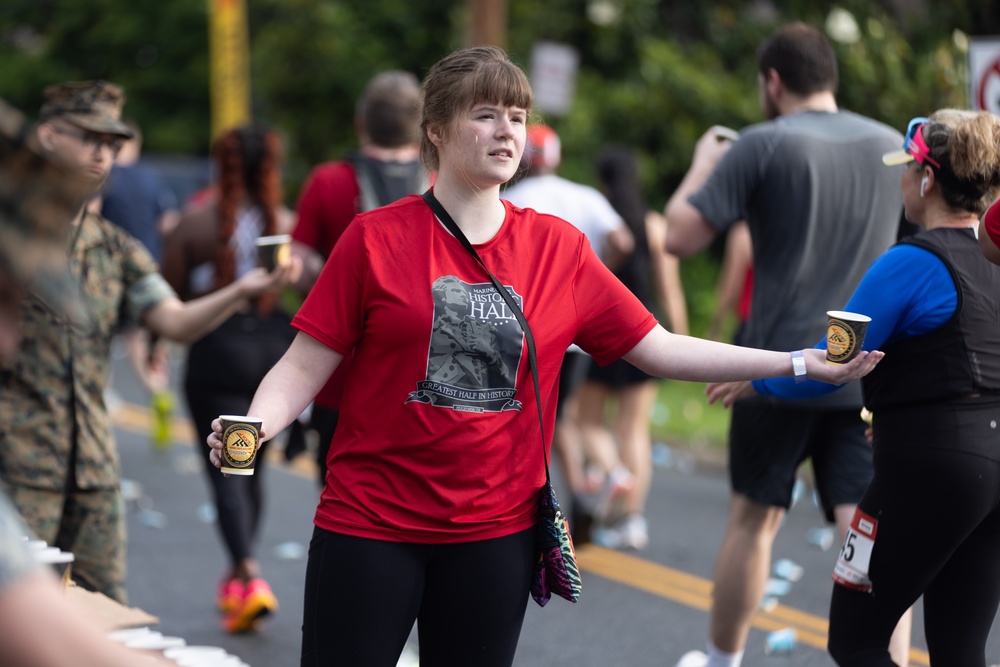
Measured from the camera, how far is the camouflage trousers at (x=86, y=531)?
13.7 ft

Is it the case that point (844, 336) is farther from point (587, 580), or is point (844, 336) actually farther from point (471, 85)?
point (587, 580)

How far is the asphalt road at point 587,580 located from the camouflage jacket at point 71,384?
63.0 inches

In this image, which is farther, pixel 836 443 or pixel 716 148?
pixel 716 148

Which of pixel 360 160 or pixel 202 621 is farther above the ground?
pixel 360 160

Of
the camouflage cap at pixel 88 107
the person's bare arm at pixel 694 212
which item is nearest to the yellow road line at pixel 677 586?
the person's bare arm at pixel 694 212

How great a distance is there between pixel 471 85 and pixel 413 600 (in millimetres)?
1212

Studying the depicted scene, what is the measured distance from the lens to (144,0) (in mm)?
27312

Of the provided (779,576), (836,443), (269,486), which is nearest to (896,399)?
(836,443)

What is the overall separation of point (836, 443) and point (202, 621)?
128 inches

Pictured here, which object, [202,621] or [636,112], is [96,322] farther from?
[636,112]

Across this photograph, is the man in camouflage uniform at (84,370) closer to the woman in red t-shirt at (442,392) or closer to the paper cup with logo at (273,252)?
the paper cup with logo at (273,252)

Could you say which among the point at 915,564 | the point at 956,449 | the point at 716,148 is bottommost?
the point at 915,564

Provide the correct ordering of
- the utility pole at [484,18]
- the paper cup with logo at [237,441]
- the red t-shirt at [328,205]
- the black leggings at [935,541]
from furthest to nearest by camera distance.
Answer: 1. the utility pole at [484,18]
2. the red t-shirt at [328,205]
3. the black leggings at [935,541]
4. the paper cup with logo at [237,441]

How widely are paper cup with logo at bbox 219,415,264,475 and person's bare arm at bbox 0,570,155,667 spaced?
1.33 meters
